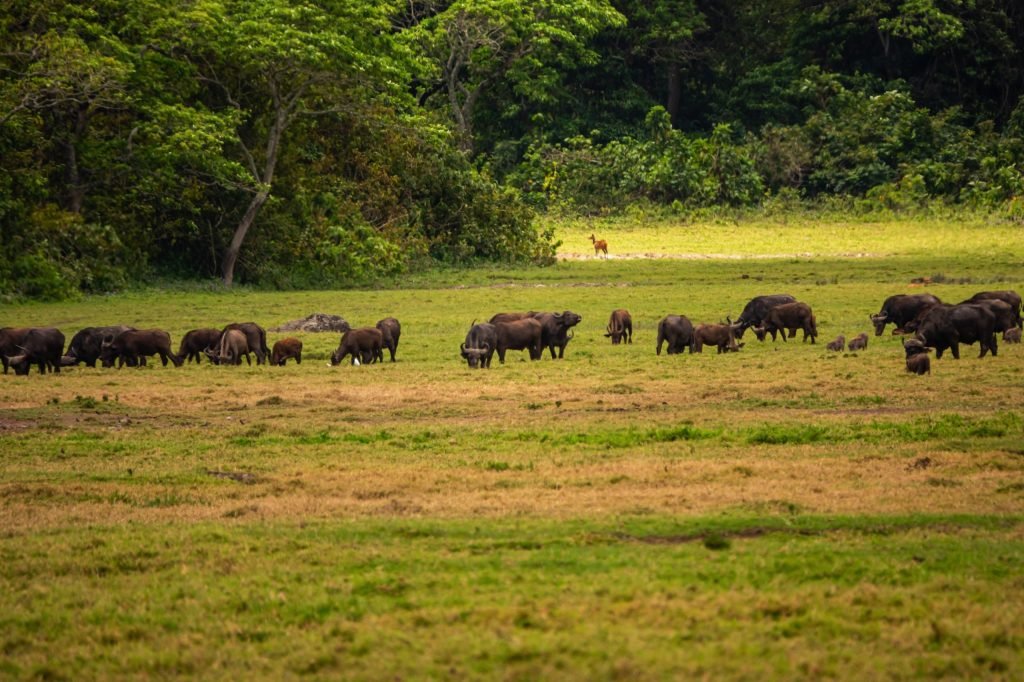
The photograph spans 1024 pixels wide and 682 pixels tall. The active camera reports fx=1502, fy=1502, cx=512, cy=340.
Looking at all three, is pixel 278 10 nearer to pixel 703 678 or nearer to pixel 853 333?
pixel 853 333

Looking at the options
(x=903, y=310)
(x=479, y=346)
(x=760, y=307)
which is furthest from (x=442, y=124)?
(x=479, y=346)

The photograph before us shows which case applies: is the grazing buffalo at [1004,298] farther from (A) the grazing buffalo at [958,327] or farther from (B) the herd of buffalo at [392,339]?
(A) the grazing buffalo at [958,327]

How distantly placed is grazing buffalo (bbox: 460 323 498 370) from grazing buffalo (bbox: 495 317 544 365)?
0.47 metres

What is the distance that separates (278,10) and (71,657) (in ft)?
94.5

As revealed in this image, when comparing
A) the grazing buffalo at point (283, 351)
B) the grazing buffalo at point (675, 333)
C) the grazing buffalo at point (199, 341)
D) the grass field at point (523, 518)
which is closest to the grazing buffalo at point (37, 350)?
the grass field at point (523, 518)

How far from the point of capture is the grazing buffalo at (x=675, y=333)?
22719 mm

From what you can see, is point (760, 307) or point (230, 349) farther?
point (760, 307)

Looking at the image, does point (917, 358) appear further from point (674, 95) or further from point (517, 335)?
point (674, 95)

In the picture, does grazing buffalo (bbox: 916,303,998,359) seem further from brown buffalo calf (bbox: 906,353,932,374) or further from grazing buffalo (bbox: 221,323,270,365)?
grazing buffalo (bbox: 221,323,270,365)

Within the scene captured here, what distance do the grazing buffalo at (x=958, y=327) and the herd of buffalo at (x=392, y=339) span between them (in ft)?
1.71

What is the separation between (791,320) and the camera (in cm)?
2386

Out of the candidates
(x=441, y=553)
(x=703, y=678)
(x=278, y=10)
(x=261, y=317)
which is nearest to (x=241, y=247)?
(x=278, y=10)

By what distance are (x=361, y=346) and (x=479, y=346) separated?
1.87 metres

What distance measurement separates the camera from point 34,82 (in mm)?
31375
